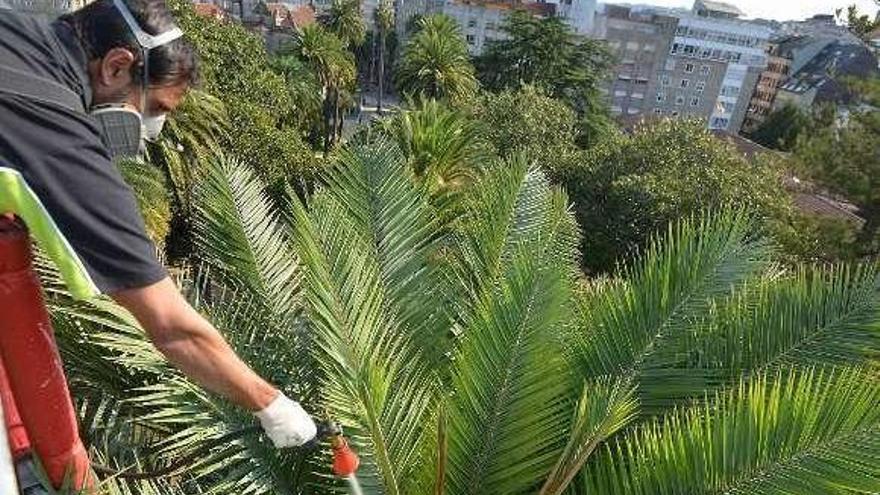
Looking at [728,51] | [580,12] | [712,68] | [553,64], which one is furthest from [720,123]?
[553,64]

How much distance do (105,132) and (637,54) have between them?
2533 inches

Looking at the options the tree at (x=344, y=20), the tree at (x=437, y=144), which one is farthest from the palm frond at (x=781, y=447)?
the tree at (x=344, y=20)

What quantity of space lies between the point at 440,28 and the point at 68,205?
104ft

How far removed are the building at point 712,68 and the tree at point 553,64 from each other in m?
23.5

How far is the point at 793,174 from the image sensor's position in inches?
725

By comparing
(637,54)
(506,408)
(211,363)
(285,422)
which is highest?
(211,363)

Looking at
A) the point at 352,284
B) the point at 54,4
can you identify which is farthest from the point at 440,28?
the point at 352,284

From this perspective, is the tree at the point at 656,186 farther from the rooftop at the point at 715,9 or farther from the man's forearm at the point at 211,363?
the rooftop at the point at 715,9

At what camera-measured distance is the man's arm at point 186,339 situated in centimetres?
160

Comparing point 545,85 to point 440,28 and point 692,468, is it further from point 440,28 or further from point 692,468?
point 692,468

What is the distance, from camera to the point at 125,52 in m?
1.70

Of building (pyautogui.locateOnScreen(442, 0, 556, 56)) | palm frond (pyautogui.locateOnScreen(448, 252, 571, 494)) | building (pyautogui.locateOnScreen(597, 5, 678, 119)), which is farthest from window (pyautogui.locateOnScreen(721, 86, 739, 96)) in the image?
palm frond (pyautogui.locateOnScreen(448, 252, 571, 494))

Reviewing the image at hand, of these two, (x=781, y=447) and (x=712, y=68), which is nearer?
(x=781, y=447)

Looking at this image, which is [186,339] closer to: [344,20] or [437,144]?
[437,144]
